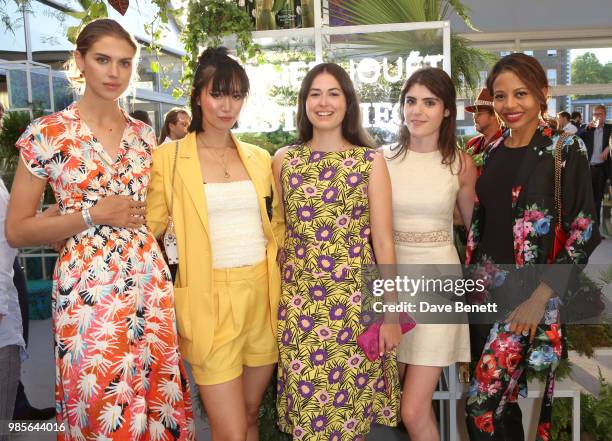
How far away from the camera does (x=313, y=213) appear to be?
7.26 feet

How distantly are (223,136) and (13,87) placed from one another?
4.84m

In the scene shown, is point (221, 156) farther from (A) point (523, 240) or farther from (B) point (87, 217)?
(A) point (523, 240)

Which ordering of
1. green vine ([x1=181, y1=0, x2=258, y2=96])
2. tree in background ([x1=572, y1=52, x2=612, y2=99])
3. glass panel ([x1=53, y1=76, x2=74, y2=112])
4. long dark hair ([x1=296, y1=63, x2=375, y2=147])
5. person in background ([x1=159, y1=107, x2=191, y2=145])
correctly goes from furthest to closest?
tree in background ([x1=572, y1=52, x2=612, y2=99]) < glass panel ([x1=53, y1=76, x2=74, y2=112]) < person in background ([x1=159, y1=107, x2=191, y2=145]) < green vine ([x1=181, y1=0, x2=258, y2=96]) < long dark hair ([x1=296, y1=63, x2=375, y2=147])

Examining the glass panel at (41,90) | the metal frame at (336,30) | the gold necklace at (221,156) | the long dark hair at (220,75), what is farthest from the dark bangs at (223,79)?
the glass panel at (41,90)

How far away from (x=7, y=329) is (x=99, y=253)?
473 mm

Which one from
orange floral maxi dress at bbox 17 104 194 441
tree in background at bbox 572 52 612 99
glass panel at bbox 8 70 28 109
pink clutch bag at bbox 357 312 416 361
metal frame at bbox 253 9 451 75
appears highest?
tree in background at bbox 572 52 612 99

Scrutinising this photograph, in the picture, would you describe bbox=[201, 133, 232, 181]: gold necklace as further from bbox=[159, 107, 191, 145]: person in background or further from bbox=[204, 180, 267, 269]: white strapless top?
bbox=[159, 107, 191, 145]: person in background

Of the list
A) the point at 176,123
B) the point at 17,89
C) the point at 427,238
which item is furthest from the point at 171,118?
the point at 427,238

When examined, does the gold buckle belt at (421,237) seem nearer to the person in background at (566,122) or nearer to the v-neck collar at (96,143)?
the v-neck collar at (96,143)

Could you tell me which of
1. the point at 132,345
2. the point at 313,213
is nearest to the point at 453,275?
the point at 313,213

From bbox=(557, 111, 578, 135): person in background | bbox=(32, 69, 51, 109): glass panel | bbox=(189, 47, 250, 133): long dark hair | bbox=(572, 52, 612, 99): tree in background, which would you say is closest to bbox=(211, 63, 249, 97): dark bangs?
bbox=(189, 47, 250, 133): long dark hair

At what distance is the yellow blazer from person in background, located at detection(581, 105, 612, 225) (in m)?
8.37

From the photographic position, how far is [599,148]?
9.41 metres

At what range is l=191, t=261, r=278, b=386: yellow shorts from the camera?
212 cm
